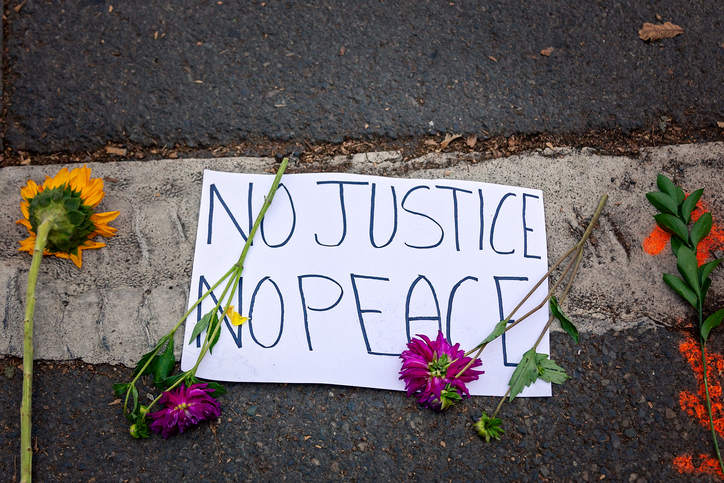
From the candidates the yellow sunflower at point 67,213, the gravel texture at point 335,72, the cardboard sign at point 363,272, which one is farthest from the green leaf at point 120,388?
the gravel texture at point 335,72

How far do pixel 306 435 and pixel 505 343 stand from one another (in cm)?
57

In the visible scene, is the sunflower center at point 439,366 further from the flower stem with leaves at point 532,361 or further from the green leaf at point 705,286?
the green leaf at point 705,286

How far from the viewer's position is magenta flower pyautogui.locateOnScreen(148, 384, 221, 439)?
1.05 meters

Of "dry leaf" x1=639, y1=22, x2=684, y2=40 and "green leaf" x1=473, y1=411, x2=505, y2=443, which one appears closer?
"green leaf" x1=473, y1=411, x2=505, y2=443

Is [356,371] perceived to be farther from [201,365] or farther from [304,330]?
[201,365]

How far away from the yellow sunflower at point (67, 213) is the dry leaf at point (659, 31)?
5.31 ft

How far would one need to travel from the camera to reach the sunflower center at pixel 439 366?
1.08 metres

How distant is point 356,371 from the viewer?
3.84 feet

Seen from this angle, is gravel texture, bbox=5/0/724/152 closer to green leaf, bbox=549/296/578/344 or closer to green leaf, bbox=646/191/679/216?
green leaf, bbox=646/191/679/216

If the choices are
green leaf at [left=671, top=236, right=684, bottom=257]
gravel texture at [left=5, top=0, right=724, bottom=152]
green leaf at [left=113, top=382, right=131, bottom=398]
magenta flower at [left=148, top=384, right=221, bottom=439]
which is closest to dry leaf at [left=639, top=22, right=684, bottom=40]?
gravel texture at [left=5, top=0, right=724, bottom=152]

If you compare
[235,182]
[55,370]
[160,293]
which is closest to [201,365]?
[160,293]

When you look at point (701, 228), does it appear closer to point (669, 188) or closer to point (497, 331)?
point (669, 188)

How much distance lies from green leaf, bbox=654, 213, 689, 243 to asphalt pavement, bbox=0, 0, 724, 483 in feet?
0.19

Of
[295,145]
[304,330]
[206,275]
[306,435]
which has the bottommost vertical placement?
[306,435]
